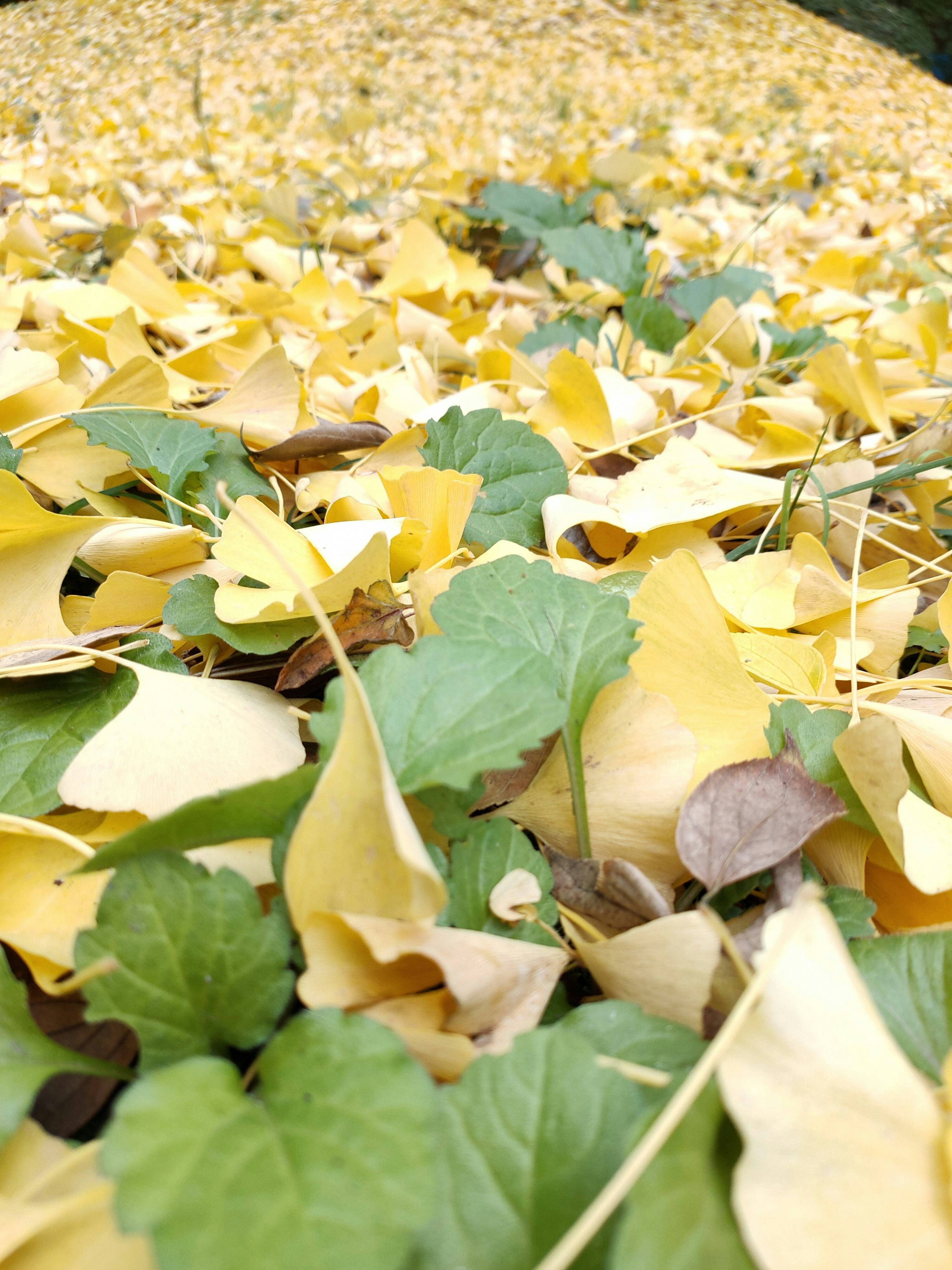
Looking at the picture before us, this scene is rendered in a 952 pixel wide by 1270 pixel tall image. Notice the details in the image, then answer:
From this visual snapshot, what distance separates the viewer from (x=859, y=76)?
2.07m

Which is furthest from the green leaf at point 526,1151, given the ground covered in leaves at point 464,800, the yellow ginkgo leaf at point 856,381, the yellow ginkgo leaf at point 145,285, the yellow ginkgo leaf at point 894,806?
the yellow ginkgo leaf at point 145,285

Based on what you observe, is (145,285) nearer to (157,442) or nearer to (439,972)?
(157,442)

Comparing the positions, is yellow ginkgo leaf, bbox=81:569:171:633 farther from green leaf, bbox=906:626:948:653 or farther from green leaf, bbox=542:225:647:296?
green leaf, bbox=542:225:647:296

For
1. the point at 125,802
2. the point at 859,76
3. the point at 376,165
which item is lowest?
the point at 125,802

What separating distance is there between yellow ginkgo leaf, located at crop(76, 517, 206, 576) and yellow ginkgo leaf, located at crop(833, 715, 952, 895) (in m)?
0.25

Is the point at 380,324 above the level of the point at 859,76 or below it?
below

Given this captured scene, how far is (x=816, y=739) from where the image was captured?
0.85 feet

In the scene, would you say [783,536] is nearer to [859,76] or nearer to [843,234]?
[843,234]

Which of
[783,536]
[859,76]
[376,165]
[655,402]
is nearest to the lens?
[783,536]

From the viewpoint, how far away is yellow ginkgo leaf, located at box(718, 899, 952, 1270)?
137 mm

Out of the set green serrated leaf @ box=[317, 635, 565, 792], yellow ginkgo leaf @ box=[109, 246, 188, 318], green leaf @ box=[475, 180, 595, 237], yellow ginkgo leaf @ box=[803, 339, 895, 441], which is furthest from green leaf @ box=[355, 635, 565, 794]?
green leaf @ box=[475, 180, 595, 237]

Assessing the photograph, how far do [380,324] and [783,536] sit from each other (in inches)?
16.7

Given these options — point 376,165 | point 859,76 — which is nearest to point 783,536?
point 376,165

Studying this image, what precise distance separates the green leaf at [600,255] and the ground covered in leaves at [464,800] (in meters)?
0.19
